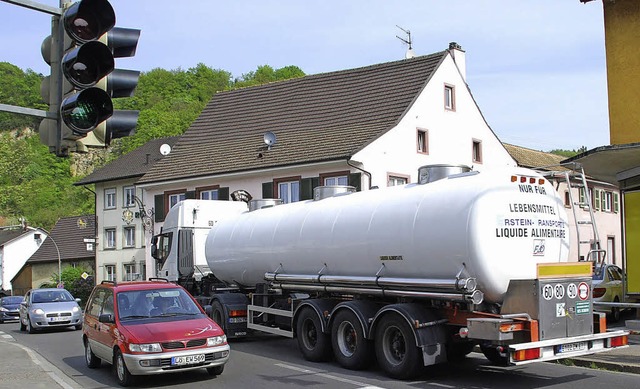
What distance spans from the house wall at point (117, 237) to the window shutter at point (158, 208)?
1294 cm

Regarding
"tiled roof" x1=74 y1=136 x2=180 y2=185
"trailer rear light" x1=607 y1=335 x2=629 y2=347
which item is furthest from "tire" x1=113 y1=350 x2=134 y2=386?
"tiled roof" x1=74 y1=136 x2=180 y2=185

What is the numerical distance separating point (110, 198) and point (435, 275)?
161 feet

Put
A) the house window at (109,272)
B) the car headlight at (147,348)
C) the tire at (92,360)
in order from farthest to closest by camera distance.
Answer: the house window at (109,272) → the tire at (92,360) → the car headlight at (147,348)

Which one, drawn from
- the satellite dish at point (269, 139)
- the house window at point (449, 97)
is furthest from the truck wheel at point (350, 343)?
the house window at point (449, 97)

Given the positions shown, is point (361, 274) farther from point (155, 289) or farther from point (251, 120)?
point (251, 120)

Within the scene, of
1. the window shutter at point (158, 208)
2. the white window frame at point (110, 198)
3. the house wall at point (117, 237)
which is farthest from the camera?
the white window frame at point (110, 198)

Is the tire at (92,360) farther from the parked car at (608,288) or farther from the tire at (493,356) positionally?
the parked car at (608,288)

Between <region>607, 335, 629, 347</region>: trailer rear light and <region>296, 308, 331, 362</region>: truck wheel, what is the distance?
4803 millimetres

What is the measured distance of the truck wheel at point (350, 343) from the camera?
12469 mm

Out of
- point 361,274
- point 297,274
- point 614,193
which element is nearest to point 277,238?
point 297,274

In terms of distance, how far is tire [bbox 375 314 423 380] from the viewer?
11289 millimetres

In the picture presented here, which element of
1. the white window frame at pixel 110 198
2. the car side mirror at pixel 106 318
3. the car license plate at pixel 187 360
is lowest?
the car license plate at pixel 187 360

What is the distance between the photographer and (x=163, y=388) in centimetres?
1158

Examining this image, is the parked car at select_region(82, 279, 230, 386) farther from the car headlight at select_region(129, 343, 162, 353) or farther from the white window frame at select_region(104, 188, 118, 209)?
the white window frame at select_region(104, 188, 118, 209)
